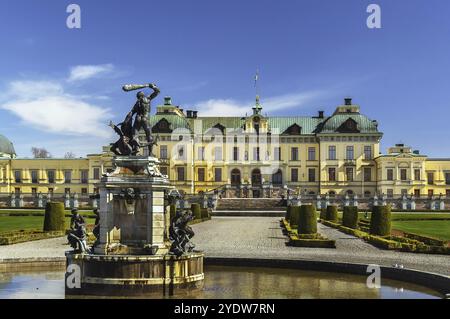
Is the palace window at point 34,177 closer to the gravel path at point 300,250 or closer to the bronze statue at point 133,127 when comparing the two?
the gravel path at point 300,250

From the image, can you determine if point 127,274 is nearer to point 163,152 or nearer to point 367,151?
point 163,152

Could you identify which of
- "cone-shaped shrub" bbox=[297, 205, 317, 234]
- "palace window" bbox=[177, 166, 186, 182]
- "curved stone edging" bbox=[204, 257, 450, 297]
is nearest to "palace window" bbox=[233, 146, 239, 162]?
"palace window" bbox=[177, 166, 186, 182]

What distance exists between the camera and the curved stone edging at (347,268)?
16.3m

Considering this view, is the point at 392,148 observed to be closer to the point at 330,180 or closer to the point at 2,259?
the point at 330,180

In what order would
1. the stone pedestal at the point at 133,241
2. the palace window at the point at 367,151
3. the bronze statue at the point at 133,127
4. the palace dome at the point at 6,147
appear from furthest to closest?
the palace dome at the point at 6,147 → the palace window at the point at 367,151 → the bronze statue at the point at 133,127 → the stone pedestal at the point at 133,241


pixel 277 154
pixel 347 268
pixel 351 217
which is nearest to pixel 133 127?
pixel 347 268

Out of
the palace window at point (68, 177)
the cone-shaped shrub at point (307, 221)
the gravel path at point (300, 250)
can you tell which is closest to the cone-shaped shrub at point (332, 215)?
the gravel path at point (300, 250)

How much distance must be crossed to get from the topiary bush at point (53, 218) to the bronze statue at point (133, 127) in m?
17.5

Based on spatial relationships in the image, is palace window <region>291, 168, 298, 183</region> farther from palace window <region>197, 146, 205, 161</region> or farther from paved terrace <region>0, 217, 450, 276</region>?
paved terrace <region>0, 217, 450, 276</region>

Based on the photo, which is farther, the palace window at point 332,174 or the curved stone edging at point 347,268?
the palace window at point 332,174

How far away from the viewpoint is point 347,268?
1906 cm

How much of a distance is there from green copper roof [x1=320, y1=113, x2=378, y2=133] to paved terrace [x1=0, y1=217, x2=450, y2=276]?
45.3 meters

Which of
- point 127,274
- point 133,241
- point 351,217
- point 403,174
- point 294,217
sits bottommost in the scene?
point 127,274

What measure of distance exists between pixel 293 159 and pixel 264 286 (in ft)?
205
